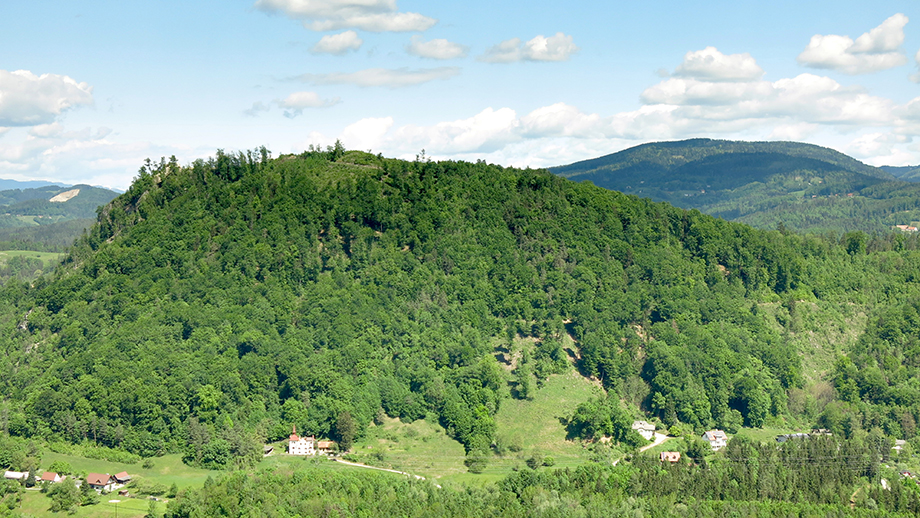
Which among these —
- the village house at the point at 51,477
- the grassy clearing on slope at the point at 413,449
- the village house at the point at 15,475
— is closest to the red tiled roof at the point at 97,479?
the village house at the point at 51,477

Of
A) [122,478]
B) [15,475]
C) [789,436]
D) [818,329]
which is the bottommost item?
[789,436]

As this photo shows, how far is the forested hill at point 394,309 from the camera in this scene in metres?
122

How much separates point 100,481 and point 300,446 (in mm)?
25450

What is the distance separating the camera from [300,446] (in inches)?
4609

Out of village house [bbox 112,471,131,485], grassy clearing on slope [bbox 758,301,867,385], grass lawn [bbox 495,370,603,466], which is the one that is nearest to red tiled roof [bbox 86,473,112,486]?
village house [bbox 112,471,131,485]

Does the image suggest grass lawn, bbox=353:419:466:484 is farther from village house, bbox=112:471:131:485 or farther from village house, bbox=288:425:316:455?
village house, bbox=112:471:131:485

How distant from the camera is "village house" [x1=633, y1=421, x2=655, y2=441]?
421 feet

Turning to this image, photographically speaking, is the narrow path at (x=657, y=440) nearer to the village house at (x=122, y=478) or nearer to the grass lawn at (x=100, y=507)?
the grass lawn at (x=100, y=507)

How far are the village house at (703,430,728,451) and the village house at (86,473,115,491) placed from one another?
80003mm

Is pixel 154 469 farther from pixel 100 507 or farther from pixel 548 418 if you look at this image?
pixel 548 418

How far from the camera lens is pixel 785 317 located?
512ft

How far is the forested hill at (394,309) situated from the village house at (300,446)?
278 centimetres

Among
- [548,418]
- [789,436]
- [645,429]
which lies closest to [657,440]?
[645,429]

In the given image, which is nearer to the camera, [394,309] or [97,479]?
[97,479]
